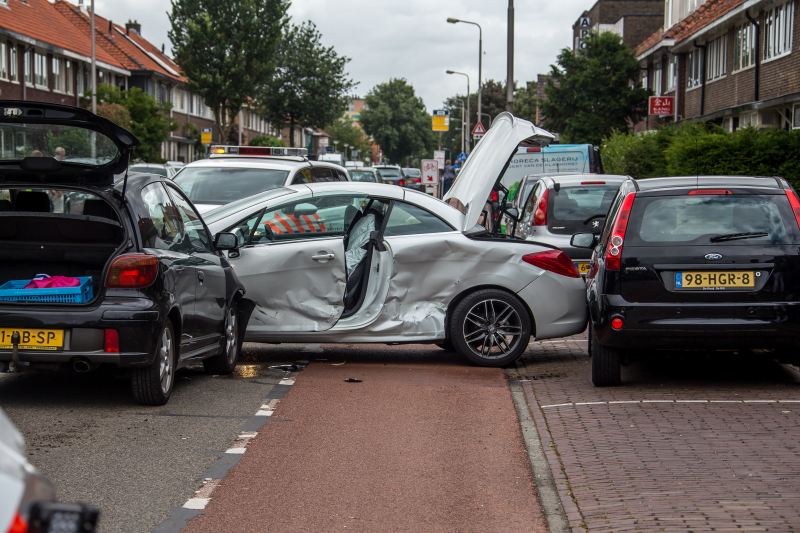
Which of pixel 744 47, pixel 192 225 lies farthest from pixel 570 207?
pixel 744 47

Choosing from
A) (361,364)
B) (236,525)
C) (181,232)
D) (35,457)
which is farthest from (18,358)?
(361,364)

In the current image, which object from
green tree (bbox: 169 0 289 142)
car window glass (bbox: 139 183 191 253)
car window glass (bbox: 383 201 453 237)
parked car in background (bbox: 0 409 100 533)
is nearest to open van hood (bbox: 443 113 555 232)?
car window glass (bbox: 383 201 453 237)

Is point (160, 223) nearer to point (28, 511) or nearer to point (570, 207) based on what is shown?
point (28, 511)

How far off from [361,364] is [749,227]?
3618mm

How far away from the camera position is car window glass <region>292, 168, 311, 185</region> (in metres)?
13.7

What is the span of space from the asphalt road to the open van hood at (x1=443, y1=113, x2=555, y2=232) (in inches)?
102

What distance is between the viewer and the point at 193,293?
6.89 metres

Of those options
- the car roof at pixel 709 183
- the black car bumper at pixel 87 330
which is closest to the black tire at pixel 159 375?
the black car bumper at pixel 87 330


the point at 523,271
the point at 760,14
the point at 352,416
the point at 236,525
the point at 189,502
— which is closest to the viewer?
the point at 236,525

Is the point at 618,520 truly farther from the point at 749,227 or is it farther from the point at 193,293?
the point at 193,293

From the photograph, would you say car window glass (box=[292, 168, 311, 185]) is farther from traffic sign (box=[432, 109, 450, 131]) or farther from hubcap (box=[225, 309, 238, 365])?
traffic sign (box=[432, 109, 450, 131])

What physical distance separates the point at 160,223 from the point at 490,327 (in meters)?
3.14

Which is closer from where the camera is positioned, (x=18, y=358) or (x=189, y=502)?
(x=189, y=502)

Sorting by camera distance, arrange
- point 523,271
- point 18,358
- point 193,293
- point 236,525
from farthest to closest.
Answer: point 523,271 → point 193,293 → point 18,358 → point 236,525
